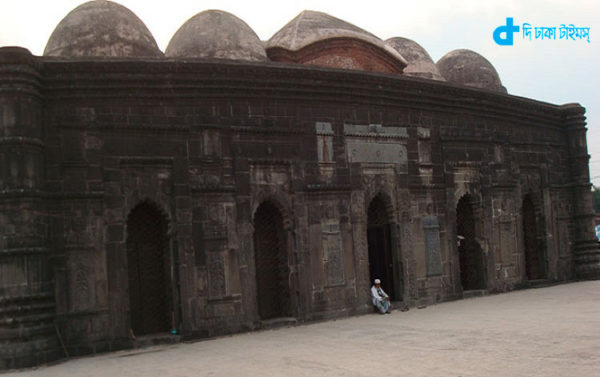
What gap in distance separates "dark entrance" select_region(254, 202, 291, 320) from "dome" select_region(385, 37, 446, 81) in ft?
21.7

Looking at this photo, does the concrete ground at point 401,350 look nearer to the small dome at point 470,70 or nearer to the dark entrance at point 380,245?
the dark entrance at point 380,245

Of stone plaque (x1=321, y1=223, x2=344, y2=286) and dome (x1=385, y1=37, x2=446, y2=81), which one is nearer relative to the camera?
stone plaque (x1=321, y1=223, x2=344, y2=286)

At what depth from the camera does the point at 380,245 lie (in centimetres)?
1176

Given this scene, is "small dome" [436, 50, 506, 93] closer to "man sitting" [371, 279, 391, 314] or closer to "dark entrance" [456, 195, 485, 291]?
"dark entrance" [456, 195, 485, 291]

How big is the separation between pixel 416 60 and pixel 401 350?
999cm

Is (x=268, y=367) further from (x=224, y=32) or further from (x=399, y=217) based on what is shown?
(x=224, y=32)

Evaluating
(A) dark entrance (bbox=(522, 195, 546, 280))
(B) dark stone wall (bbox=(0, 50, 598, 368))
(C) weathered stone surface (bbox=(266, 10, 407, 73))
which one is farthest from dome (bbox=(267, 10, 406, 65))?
(A) dark entrance (bbox=(522, 195, 546, 280))

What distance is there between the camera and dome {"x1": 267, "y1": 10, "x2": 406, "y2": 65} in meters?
12.5

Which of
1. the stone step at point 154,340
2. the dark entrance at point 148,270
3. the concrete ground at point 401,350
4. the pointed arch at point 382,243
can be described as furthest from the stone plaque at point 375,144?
the stone step at point 154,340

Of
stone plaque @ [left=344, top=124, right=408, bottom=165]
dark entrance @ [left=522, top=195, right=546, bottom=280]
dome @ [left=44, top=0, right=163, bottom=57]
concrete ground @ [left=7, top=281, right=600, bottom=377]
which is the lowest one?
concrete ground @ [left=7, top=281, right=600, bottom=377]

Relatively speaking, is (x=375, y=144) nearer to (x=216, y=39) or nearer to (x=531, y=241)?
(x=216, y=39)

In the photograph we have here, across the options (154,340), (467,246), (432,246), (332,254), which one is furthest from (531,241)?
(154,340)

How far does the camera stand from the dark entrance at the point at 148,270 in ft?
30.2

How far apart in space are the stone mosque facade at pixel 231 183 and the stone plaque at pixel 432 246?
29 mm
